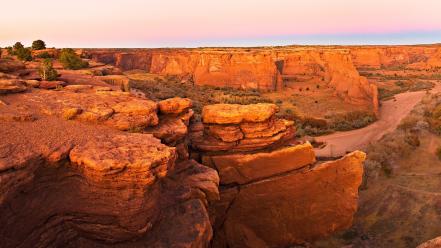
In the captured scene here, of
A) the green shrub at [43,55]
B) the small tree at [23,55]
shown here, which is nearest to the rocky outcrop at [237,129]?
the small tree at [23,55]

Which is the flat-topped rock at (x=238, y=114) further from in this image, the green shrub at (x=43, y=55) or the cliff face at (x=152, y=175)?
the green shrub at (x=43, y=55)

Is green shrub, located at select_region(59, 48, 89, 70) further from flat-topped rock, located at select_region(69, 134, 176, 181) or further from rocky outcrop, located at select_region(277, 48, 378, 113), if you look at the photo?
rocky outcrop, located at select_region(277, 48, 378, 113)

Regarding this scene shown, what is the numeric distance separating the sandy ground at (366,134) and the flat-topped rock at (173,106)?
13649 mm

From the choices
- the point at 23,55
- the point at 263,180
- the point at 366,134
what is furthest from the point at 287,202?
the point at 23,55

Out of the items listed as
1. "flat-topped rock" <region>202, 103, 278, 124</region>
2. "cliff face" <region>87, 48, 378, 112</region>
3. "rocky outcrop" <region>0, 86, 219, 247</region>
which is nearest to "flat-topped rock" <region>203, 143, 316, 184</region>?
"flat-topped rock" <region>202, 103, 278, 124</region>

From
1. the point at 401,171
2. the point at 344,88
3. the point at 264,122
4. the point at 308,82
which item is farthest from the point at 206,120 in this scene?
the point at 308,82

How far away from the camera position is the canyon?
821 centimetres

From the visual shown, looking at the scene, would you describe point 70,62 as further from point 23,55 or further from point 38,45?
point 38,45

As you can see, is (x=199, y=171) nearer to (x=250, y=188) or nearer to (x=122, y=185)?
(x=250, y=188)

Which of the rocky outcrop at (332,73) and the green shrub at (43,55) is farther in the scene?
the rocky outcrop at (332,73)

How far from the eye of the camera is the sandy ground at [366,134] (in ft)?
87.6

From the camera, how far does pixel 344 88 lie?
42219 mm

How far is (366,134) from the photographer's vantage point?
30.7 m

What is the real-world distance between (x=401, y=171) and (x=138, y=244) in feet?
53.0
